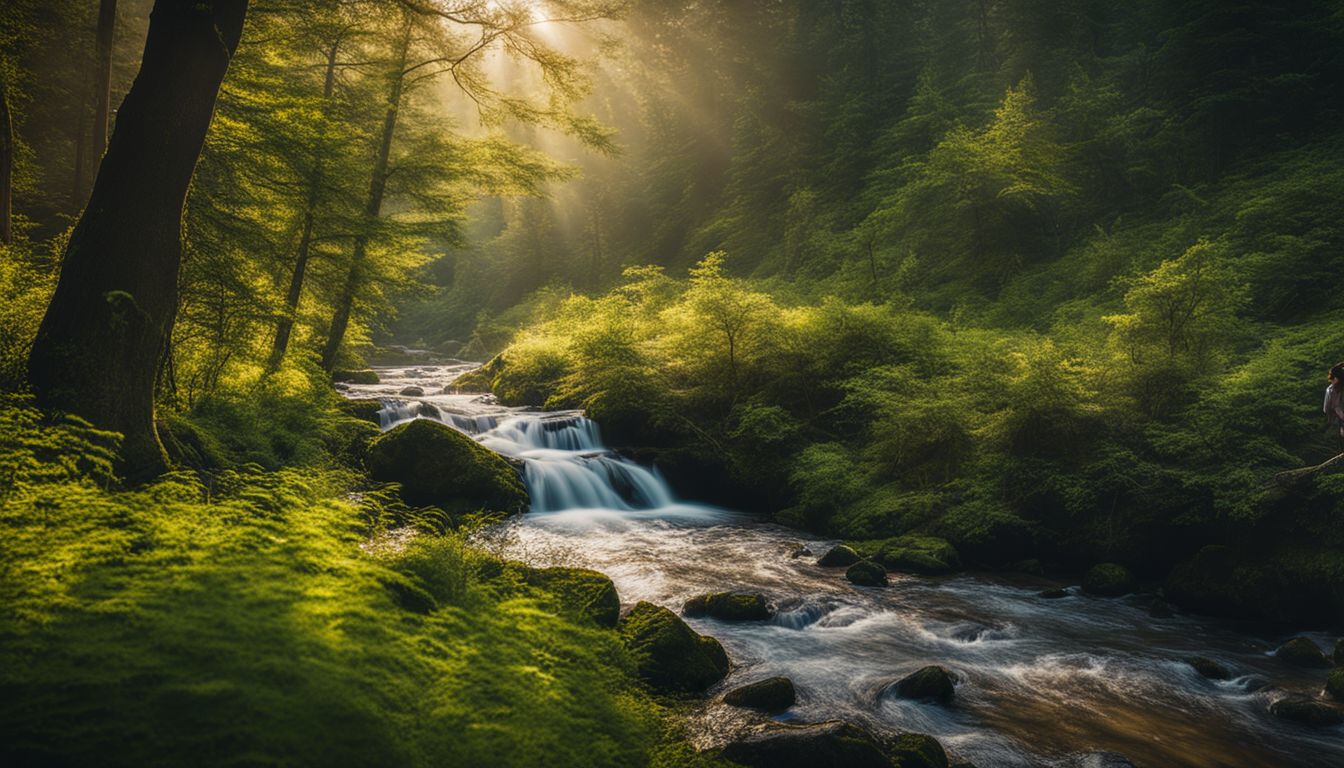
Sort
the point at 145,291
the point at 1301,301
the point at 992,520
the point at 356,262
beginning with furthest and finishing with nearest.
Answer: the point at 356,262 < the point at 1301,301 < the point at 992,520 < the point at 145,291

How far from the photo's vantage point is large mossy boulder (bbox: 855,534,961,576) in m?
11.0

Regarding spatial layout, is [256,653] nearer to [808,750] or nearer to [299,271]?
[808,750]

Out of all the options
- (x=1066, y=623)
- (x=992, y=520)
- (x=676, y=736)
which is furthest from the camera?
(x=992, y=520)

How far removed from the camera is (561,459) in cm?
1634

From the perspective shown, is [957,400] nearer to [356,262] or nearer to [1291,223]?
[1291,223]

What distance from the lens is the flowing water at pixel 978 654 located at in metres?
6.13

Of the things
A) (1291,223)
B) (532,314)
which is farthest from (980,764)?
(532,314)

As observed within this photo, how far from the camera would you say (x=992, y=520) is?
11.4 metres

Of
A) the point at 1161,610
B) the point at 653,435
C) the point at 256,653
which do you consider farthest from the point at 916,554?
the point at 256,653

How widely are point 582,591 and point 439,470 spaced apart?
268 inches

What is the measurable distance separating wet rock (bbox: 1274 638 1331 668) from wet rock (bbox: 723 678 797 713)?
20.8ft

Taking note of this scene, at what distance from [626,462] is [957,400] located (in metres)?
8.05

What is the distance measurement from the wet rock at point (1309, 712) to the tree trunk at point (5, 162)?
2049cm

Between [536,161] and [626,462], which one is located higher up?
[536,161]
